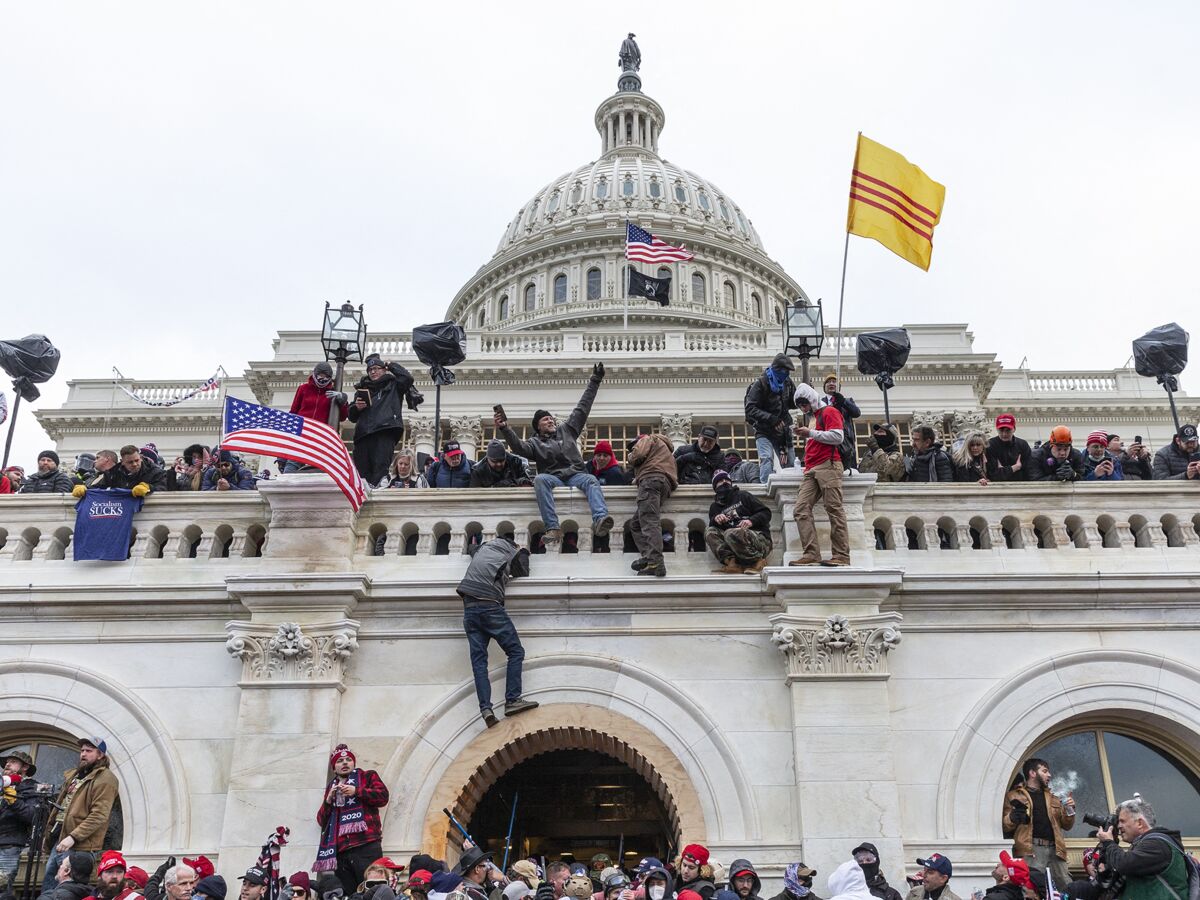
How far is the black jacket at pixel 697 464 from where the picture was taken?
14.4 m

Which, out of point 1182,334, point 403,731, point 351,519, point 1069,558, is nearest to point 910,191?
point 1182,334

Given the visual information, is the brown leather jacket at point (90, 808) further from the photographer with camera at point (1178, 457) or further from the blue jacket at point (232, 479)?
the photographer with camera at point (1178, 457)

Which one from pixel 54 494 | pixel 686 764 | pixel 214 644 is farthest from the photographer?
pixel 54 494

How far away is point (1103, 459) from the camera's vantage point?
14516 mm

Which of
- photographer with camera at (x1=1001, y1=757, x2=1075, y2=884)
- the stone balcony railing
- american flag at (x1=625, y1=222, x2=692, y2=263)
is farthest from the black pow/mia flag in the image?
photographer with camera at (x1=1001, y1=757, x2=1075, y2=884)

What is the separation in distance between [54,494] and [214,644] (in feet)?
9.19

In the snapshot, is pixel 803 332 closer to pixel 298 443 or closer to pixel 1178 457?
pixel 1178 457

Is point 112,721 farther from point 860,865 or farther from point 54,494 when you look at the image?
point 860,865

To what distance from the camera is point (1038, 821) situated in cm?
1171

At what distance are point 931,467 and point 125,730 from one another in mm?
9799

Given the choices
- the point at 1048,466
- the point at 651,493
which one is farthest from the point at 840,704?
the point at 1048,466

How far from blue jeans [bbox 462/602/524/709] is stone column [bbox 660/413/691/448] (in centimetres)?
4203

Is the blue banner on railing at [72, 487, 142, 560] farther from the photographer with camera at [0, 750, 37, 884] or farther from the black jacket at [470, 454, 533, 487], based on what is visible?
the black jacket at [470, 454, 533, 487]

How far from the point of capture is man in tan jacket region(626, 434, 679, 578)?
12805 millimetres
